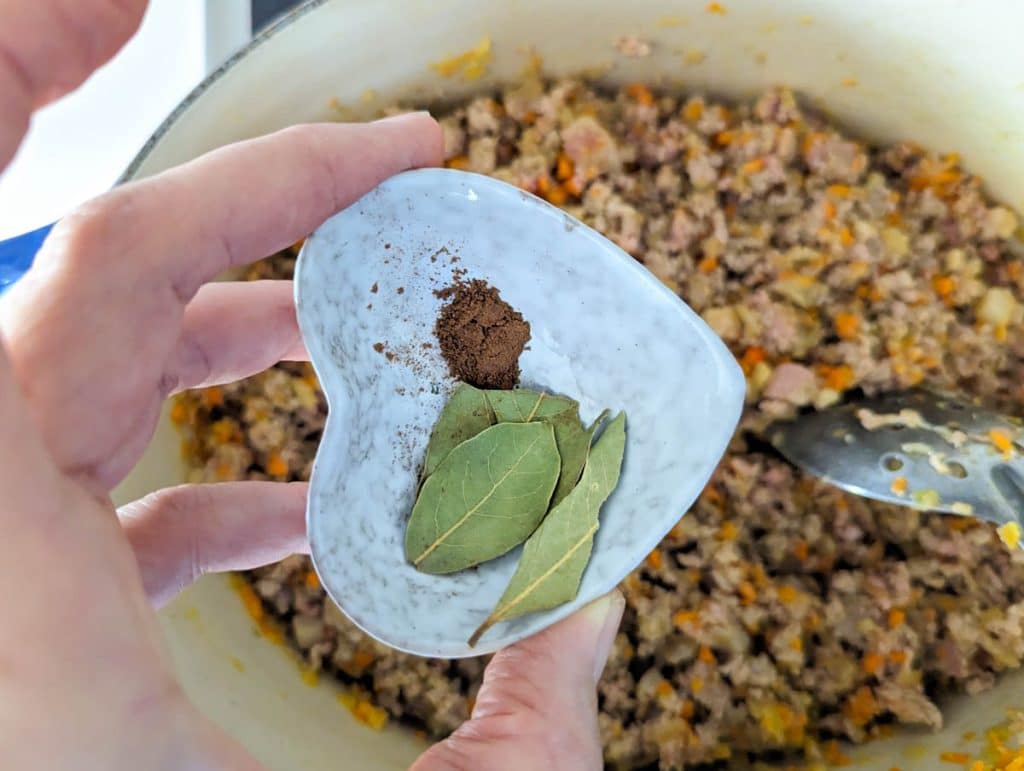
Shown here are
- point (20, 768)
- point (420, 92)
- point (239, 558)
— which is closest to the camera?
point (20, 768)

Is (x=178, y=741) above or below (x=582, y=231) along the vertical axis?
below

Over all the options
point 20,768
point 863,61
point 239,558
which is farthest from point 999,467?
point 20,768

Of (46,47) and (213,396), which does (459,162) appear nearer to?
(213,396)

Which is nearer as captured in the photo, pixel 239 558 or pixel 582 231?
pixel 582 231

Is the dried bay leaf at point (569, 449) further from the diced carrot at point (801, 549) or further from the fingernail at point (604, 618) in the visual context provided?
the diced carrot at point (801, 549)

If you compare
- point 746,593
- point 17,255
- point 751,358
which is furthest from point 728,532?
point 17,255

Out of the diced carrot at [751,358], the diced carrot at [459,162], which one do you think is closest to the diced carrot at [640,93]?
the diced carrot at [459,162]

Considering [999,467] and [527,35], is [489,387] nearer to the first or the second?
[527,35]

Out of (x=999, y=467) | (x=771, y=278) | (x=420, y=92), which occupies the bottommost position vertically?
(x=999, y=467)
